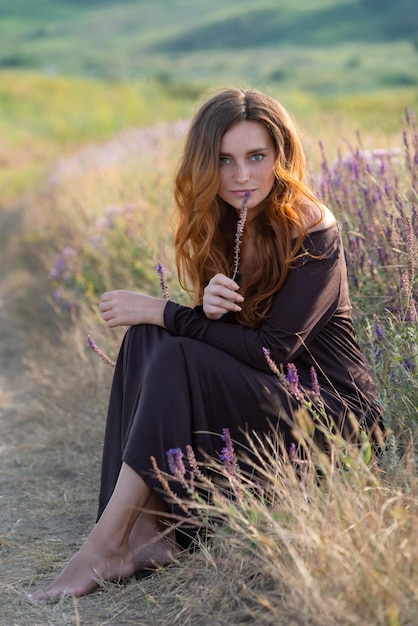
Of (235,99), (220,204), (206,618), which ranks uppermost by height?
(235,99)

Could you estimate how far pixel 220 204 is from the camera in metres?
3.23

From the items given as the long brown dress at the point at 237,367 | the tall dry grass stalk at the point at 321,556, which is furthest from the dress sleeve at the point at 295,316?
the tall dry grass stalk at the point at 321,556

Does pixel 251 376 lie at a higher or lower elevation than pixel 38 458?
higher

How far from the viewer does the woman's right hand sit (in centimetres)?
291

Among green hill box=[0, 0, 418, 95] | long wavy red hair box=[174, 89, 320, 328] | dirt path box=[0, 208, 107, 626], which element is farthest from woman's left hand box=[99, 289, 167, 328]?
green hill box=[0, 0, 418, 95]

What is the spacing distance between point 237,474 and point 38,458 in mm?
1994

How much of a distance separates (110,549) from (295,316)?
0.89 meters

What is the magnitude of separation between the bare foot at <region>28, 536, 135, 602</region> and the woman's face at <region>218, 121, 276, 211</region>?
3.78 ft

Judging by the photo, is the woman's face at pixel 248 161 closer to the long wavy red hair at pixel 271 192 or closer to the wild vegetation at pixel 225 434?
the long wavy red hair at pixel 271 192

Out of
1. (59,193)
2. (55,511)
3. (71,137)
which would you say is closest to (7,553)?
(55,511)

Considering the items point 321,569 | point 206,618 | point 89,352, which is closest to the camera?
point 321,569

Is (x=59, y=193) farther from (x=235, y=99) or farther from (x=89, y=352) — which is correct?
(x=235, y=99)

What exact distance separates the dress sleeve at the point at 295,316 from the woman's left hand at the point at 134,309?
0.43 ft

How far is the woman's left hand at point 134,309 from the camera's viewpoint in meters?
3.04
